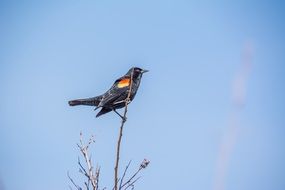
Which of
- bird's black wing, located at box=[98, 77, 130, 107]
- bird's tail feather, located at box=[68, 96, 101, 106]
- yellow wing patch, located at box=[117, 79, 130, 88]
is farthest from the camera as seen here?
yellow wing patch, located at box=[117, 79, 130, 88]

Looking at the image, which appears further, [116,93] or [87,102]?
[87,102]

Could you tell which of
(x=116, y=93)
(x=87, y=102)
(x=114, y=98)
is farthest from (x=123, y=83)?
(x=87, y=102)

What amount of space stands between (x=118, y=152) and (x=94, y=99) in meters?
4.58

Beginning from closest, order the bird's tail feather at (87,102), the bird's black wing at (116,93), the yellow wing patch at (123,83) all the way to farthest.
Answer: the bird's black wing at (116,93)
the bird's tail feather at (87,102)
the yellow wing patch at (123,83)

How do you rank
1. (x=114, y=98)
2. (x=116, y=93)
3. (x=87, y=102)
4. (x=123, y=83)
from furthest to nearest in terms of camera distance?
(x=123, y=83) < (x=87, y=102) < (x=116, y=93) < (x=114, y=98)

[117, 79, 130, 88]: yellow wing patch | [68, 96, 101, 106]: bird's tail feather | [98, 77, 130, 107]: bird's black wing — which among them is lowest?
[68, 96, 101, 106]: bird's tail feather

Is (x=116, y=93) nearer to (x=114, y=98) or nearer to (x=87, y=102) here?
(x=114, y=98)

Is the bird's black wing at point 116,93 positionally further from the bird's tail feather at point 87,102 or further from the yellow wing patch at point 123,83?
the bird's tail feather at point 87,102

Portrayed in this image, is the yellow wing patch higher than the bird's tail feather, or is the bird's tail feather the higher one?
the yellow wing patch

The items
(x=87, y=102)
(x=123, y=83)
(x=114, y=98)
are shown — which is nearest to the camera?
(x=114, y=98)

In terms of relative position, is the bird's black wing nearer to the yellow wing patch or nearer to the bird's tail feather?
the yellow wing patch

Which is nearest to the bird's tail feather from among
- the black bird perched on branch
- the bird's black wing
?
the black bird perched on branch

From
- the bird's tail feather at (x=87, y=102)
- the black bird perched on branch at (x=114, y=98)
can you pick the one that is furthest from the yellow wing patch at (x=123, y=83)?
the bird's tail feather at (x=87, y=102)

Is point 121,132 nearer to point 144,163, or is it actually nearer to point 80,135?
point 144,163
